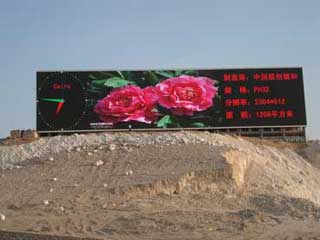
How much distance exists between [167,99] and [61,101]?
6.39 m

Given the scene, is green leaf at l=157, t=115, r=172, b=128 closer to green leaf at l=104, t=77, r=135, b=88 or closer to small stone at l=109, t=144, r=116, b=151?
green leaf at l=104, t=77, r=135, b=88

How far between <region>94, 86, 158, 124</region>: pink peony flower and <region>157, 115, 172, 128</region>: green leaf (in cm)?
40

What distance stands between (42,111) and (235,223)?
75.7 feet

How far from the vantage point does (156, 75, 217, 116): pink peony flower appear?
39.3 metres

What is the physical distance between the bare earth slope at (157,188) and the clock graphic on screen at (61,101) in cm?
719

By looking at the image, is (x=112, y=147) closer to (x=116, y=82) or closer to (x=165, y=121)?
(x=165, y=121)

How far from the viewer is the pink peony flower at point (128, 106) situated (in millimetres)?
38906

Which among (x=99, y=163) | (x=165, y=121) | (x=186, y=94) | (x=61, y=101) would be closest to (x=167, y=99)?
(x=186, y=94)

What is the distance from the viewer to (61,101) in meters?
39.1

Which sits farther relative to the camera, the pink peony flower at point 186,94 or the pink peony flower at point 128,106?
the pink peony flower at point 186,94

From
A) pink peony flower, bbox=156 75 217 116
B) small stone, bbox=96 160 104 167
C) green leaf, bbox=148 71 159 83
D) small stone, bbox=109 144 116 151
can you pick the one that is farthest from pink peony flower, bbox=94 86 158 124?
small stone, bbox=96 160 104 167

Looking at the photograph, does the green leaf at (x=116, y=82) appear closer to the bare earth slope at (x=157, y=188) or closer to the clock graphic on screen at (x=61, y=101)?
the clock graphic on screen at (x=61, y=101)

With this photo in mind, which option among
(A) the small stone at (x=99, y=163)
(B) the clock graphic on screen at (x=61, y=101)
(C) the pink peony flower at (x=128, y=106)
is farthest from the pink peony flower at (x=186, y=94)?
(A) the small stone at (x=99, y=163)

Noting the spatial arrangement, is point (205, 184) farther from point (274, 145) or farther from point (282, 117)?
point (282, 117)
